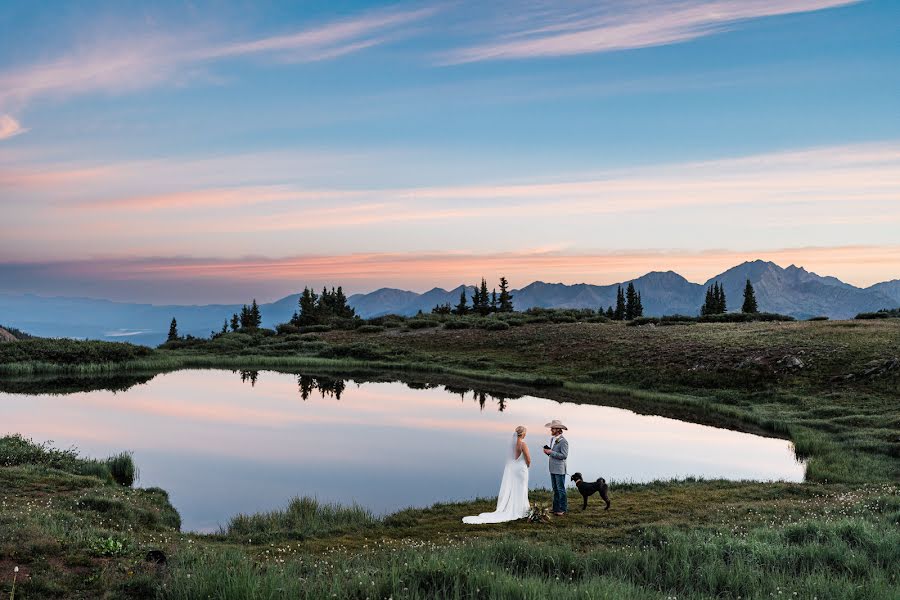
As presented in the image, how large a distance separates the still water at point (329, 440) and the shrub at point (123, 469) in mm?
448

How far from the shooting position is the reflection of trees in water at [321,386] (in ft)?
154

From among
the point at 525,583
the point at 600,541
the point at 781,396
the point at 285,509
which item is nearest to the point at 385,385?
the point at 781,396

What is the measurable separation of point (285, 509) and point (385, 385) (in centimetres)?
3441

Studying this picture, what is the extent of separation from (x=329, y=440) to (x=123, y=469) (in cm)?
934

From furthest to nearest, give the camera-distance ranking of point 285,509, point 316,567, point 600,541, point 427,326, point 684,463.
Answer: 1. point 427,326
2. point 684,463
3. point 285,509
4. point 600,541
5. point 316,567

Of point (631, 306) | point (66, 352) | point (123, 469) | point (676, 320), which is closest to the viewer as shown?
point (123, 469)

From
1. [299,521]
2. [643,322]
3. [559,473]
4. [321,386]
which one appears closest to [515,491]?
[559,473]

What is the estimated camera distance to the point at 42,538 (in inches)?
428

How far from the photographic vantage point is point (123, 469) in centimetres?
2284

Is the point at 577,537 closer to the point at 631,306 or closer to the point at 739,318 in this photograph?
the point at 739,318

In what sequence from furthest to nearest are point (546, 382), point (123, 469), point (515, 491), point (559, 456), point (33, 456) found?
point (546, 382)
point (123, 469)
point (33, 456)
point (559, 456)
point (515, 491)

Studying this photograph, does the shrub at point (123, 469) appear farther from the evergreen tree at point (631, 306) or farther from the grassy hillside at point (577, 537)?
the evergreen tree at point (631, 306)

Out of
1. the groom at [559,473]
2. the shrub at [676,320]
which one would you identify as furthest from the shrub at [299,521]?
the shrub at [676,320]

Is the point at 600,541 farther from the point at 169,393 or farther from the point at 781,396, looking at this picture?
the point at 169,393
